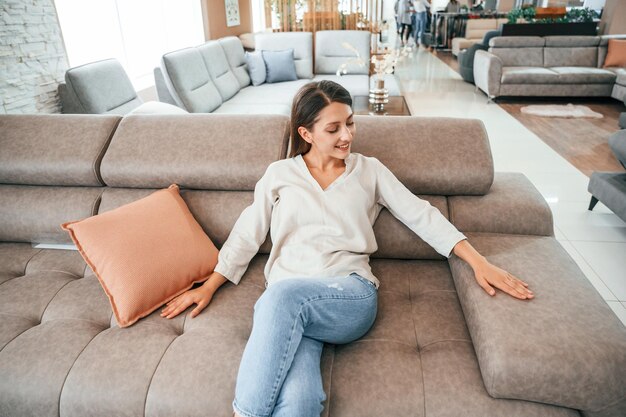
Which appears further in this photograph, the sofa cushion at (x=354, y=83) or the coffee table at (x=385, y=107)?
the sofa cushion at (x=354, y=83)

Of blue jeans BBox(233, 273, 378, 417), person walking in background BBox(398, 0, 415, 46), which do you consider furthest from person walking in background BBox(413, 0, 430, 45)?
blue jeans BBox(233, 273, 378, 417)

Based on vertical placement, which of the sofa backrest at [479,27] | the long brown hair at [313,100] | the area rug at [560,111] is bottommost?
the area rug at [560,111]

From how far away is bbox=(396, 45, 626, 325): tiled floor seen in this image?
7.36ft

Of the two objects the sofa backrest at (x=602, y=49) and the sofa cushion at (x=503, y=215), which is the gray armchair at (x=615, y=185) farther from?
the sofa backrest at (x=602, y=49)

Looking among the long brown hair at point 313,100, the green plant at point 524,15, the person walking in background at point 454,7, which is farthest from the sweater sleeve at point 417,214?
the person walking in background at point 454,7

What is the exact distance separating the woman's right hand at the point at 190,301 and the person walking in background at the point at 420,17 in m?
11.6

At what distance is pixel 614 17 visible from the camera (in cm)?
641

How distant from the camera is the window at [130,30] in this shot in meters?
3.40

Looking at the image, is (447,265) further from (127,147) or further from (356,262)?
(127,147)

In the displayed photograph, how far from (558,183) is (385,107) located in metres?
1.52

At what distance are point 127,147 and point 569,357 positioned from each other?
1.70 meters

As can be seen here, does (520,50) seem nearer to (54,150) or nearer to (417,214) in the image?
(417,214)

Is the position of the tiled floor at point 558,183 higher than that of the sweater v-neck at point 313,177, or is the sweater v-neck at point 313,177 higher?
the sweater v-neck at point 313,177

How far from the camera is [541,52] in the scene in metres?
5.85
